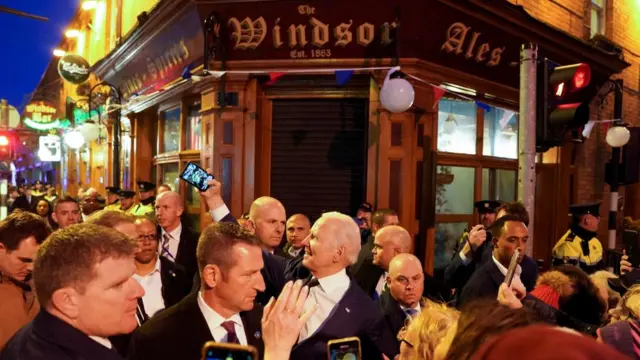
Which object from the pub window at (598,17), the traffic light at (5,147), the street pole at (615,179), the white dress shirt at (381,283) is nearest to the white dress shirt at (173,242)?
the white dress shirt at (381,283)

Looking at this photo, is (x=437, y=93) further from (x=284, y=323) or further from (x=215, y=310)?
(x=284, y=323)

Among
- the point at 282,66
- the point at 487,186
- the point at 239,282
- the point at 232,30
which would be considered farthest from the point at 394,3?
the point at 239,282

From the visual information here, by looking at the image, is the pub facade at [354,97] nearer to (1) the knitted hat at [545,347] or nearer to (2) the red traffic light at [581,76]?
(2) the red traffic light at [581,76]

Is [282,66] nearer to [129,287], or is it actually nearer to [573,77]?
[573,77]

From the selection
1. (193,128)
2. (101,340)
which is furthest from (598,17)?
(101,340)

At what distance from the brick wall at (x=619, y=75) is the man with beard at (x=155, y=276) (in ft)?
27.8

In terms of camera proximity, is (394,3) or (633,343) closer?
(633,343)

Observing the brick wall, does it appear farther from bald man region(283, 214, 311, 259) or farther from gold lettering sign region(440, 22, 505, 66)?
bald man region(283, 214, 311, 259)

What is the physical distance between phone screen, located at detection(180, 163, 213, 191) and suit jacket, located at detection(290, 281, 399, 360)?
1641 millimetres

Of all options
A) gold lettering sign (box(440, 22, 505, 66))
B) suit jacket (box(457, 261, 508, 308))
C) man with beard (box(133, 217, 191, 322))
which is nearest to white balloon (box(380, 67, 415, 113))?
gold lettering sign (box(440, 22, 505, 66))

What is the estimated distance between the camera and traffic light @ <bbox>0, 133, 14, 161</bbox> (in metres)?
11.4

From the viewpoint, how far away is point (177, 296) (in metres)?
3.87

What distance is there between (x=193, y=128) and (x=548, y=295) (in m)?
7.43

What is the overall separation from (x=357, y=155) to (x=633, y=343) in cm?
540
